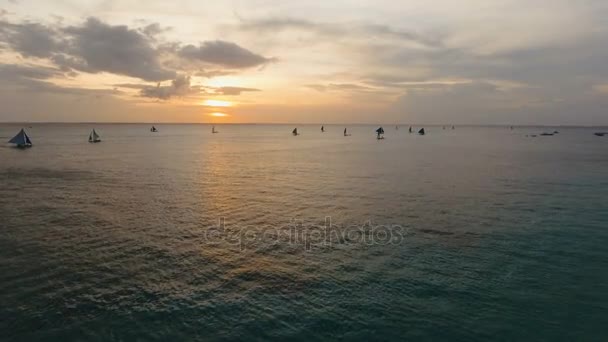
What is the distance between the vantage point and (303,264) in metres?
22.5

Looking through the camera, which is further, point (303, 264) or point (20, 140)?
point (20, 140)

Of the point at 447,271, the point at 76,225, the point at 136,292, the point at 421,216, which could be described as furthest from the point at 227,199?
the point at 447,271

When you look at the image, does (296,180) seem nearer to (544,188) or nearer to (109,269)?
(544,188)

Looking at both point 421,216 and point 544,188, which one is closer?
point 421,216

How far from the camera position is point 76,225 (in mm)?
30250

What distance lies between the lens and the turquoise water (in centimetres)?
1617

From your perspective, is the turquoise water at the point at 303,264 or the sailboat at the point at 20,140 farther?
the sailboat at the point at 20,140

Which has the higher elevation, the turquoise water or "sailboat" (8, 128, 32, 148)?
"sailboat" (8, 128, 32, 148)

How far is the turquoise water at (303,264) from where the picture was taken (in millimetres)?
16172

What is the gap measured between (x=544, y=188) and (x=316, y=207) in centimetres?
2952

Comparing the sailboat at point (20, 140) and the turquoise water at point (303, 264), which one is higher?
the sailboat at point (20, 140)

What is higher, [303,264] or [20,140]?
[20,140]

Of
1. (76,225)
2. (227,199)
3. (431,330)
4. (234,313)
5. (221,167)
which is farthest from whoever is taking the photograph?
(221,167)

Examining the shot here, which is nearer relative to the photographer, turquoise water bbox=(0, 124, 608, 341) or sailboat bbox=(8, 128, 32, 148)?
turquoise water bbox=(0, 124, 608, 341)
